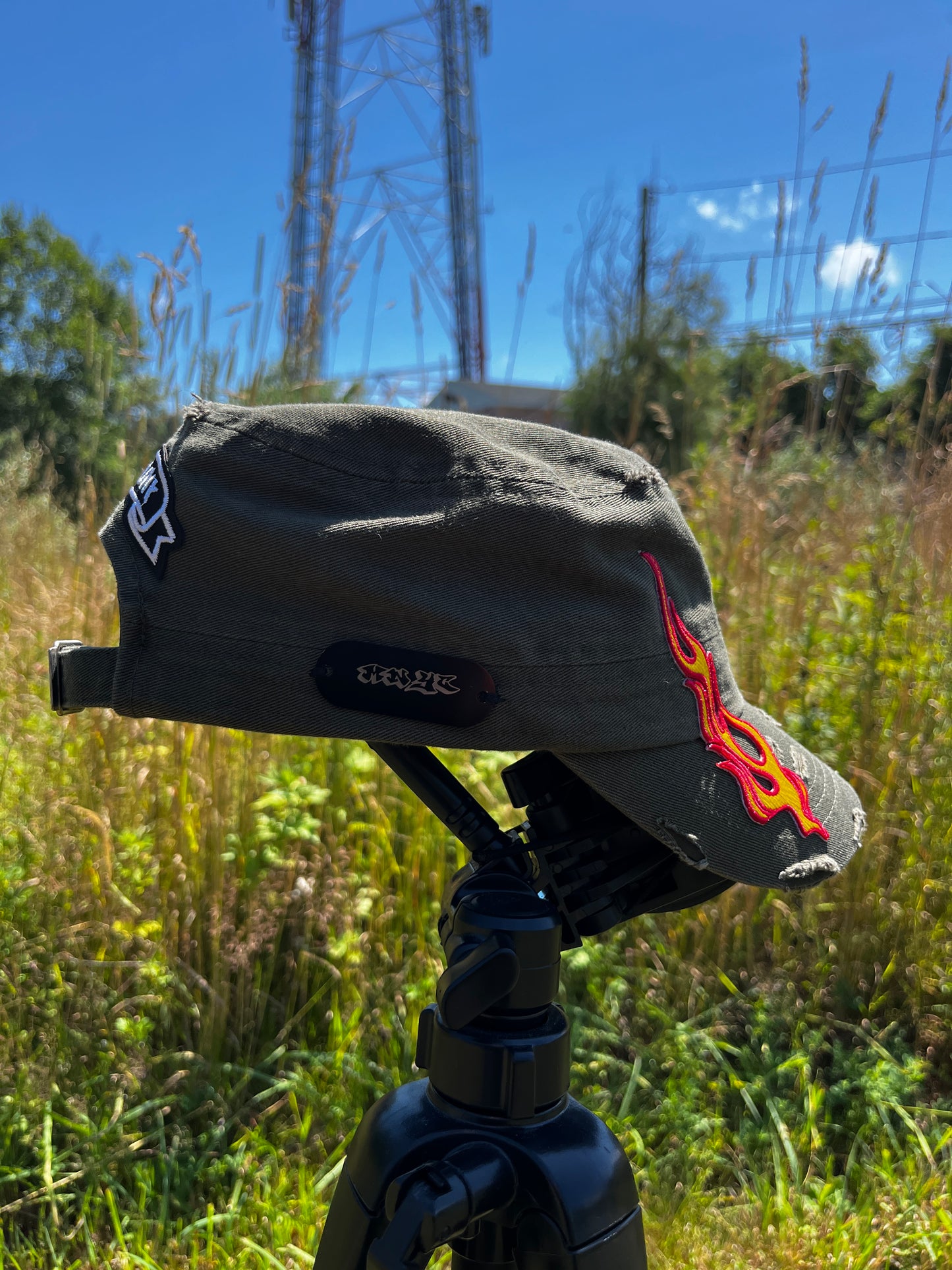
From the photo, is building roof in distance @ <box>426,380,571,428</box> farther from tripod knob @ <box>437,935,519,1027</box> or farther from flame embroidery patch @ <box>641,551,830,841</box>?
tripod knob @ <box>437,935,519,1027</box>

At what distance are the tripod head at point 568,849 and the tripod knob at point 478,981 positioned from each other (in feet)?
0.36

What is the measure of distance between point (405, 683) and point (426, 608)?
7 cm

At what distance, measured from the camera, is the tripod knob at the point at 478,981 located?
68 cm

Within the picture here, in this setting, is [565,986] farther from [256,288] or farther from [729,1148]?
[256,288]

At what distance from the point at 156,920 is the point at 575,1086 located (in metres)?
0.96

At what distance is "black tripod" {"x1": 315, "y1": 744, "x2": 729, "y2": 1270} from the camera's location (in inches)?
26.9

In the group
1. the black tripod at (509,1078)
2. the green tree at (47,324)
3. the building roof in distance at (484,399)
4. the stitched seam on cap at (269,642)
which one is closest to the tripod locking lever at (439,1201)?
the black tripod at (509,1078)

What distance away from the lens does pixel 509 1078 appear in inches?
28.7

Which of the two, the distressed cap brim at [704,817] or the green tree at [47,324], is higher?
the green tree at [47,324]

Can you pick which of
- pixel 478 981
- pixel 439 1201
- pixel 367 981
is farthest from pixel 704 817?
pixel 367 981

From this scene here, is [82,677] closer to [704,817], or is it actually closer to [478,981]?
[478,981]

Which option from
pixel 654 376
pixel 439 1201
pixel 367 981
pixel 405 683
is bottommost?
pixel 367 981

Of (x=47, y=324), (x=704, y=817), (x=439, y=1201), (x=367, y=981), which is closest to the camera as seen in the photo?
(x=439, y=1201)

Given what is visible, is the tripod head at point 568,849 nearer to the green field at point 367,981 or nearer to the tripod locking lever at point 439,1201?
the tripod locking lever at point 439,1201
